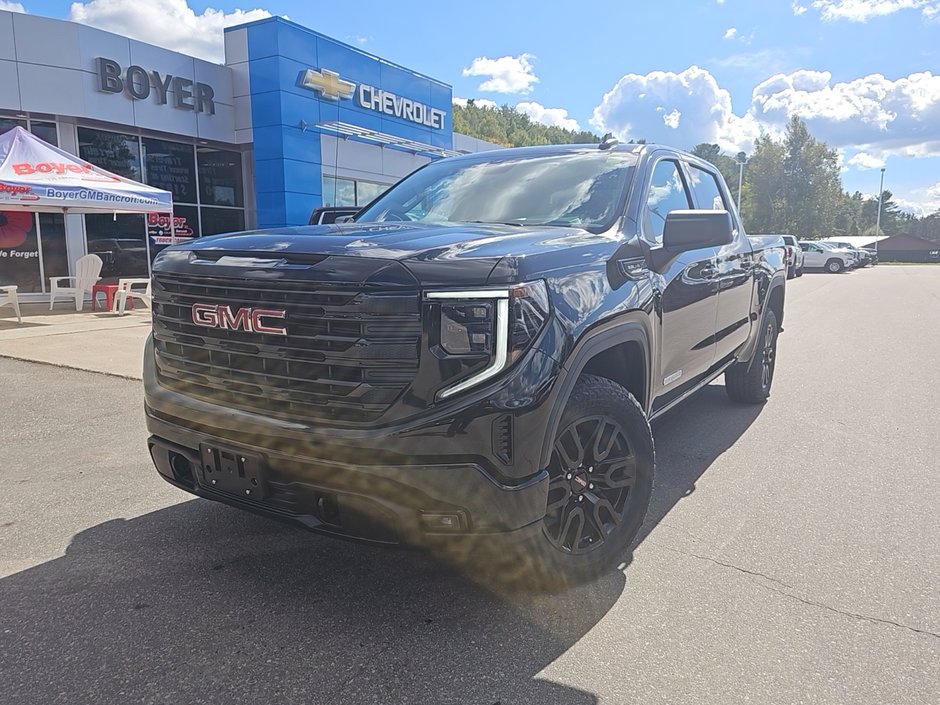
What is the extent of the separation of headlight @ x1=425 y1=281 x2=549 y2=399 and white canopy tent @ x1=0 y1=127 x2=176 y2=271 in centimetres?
1074

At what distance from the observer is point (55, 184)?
11.0 m

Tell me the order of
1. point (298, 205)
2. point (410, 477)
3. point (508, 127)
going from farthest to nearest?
point (508, 127) < point (298, 205) < point (410, 477)

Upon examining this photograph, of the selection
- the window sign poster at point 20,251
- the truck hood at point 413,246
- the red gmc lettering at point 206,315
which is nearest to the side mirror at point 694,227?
the truck hood at point 413,246

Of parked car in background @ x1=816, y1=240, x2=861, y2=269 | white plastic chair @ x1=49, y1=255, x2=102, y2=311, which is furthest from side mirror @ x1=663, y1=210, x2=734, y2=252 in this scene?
parked car in background @ x1=816, y1=240, x2=861, y2=269

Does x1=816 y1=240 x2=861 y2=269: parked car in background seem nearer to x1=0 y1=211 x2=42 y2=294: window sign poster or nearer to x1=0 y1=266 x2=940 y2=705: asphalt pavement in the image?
x1=0 y1=211 x2=42 y2=294: window sign poster

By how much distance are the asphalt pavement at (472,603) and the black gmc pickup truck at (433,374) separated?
1.21ft

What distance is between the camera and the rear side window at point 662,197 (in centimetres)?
362

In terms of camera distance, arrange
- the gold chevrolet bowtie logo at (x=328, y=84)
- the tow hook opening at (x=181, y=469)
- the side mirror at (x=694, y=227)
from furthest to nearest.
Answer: the gold chevrolet bowtie logo at (x=328, y=84), the side mirror at (x=694, y=227), the tow hook opening at (x=181, y=469)

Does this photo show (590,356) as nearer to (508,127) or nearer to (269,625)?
(269,625)

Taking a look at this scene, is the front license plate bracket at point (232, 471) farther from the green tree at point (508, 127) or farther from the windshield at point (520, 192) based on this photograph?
the green tree at point (508, 127)

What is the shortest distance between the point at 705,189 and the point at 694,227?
1852 millimetres

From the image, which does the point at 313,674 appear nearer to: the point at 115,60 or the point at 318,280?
the point at 318,280

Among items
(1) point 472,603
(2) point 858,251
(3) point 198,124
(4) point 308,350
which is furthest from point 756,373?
(2) point 858,251

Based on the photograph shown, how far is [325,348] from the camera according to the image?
2.44 m
